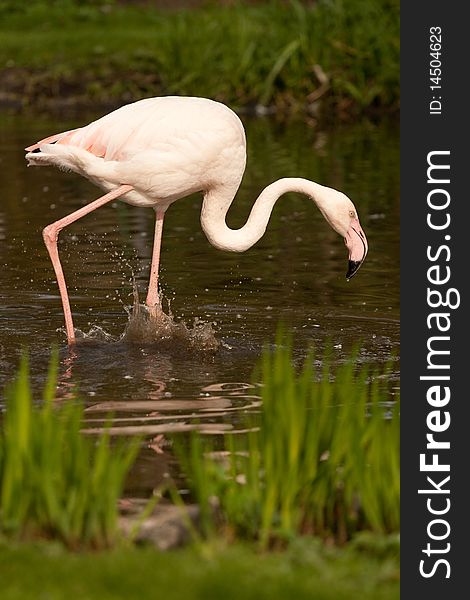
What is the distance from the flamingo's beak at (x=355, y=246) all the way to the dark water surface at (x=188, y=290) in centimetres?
48

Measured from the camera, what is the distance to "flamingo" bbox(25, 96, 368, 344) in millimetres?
8555

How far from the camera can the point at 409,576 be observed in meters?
4.73

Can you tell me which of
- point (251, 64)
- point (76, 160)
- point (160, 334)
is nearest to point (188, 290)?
point (160, 334)

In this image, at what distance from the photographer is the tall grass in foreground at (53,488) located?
16.0 ft

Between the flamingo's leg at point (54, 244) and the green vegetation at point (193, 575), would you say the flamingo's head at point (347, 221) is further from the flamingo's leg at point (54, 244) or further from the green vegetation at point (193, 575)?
the green vegetation at point (193, 575)

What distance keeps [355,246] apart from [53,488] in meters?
4.16

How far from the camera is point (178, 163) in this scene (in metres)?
8.55

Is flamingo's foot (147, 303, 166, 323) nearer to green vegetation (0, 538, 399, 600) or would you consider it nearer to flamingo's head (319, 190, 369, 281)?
flamingo's head (319, 190, 369, 281)

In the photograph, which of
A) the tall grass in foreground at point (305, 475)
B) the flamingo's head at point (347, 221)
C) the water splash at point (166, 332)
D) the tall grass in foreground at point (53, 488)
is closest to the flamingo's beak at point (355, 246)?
the flamingo's head at point (347, 221)

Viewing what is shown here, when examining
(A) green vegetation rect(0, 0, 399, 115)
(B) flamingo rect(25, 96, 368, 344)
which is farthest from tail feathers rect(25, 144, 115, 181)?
(A) green vegetation rect(0, 0, 399, 115)

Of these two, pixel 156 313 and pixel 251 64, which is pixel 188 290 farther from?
pixel 251 64

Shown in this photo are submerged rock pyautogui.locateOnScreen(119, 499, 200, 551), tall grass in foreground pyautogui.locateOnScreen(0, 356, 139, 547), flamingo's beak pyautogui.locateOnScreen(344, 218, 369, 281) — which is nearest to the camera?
tall grass in foreground pyautogui.locateOnScreen(0, 356, 139, 547)

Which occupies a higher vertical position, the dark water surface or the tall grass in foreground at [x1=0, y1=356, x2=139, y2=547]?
the dark water surface

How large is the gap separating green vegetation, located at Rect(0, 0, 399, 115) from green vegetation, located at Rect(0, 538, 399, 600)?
15783mm
